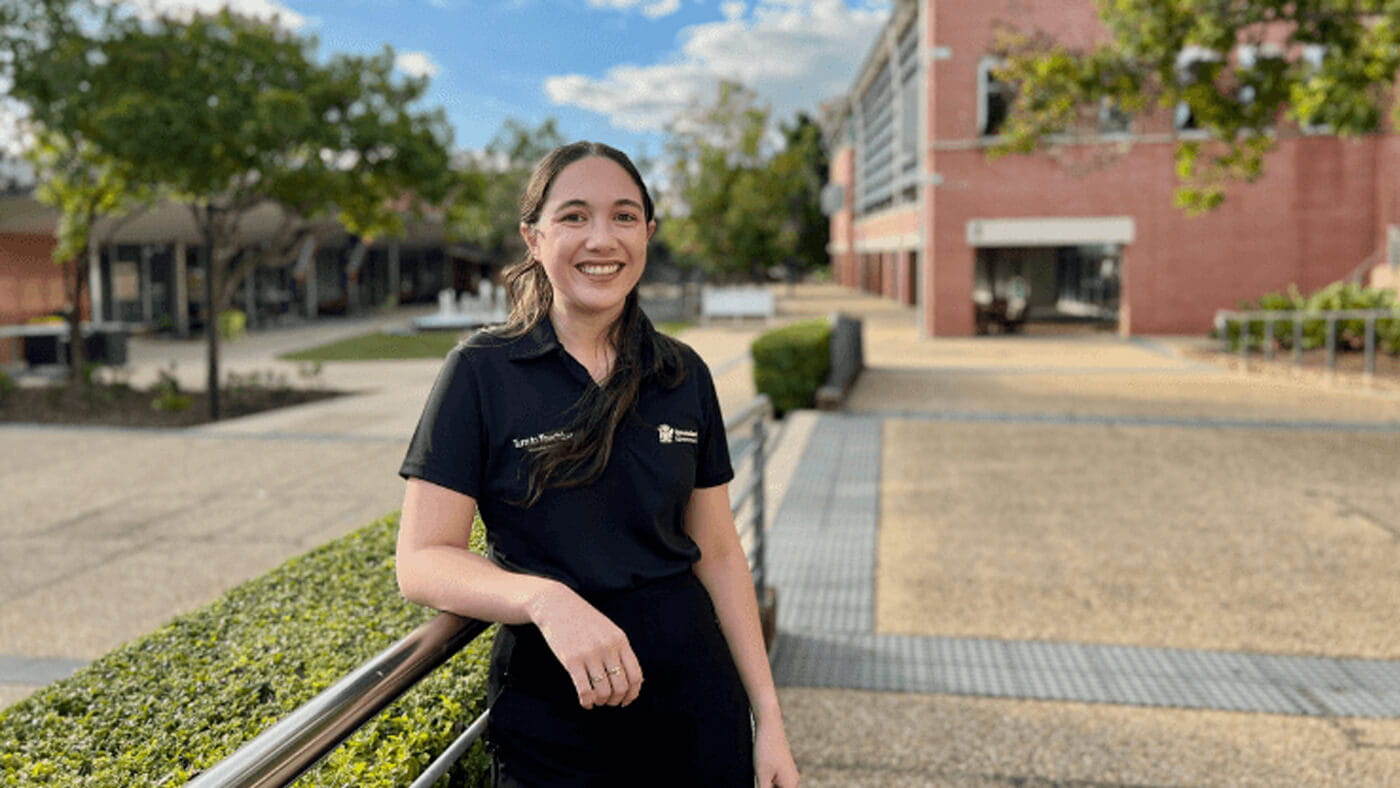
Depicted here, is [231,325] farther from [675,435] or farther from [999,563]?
[675,435]

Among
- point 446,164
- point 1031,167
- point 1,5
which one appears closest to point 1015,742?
point 446,164

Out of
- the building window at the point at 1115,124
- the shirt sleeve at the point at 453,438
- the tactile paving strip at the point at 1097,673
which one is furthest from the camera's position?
the building window at the point at 1115,124

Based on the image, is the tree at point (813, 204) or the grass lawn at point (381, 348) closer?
the grass lawn at point (381, 348)

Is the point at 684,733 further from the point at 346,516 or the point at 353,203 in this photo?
the point at 353,203

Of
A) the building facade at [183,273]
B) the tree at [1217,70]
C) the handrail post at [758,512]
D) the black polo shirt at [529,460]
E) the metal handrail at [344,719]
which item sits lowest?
the handrail post at [758,512]

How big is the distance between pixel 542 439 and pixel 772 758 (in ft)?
2.00

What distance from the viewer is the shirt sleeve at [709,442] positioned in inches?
73.0

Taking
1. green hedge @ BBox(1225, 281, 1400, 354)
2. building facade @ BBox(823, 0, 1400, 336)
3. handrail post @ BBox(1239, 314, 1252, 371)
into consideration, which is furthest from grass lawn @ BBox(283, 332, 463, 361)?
green hedge @ BBox(1225, 281, 1400, 354)

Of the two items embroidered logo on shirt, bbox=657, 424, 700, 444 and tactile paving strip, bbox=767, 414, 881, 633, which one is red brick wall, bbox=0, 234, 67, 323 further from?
embroidered logo on shirt, bbox=657, 424, 700, 444

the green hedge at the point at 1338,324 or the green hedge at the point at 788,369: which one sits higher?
the green hedge at the point at 1338,324

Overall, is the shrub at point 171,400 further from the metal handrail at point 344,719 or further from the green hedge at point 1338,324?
the green hedge at point 1338,324

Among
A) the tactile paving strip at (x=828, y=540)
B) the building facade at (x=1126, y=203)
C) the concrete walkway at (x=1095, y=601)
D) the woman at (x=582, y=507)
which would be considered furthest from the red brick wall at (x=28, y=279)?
the woman at (x=582, y=507)

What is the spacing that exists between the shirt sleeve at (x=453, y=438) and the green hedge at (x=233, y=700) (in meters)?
0.25

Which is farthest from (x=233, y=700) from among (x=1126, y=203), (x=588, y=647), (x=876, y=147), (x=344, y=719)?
(x=876, y=147)
